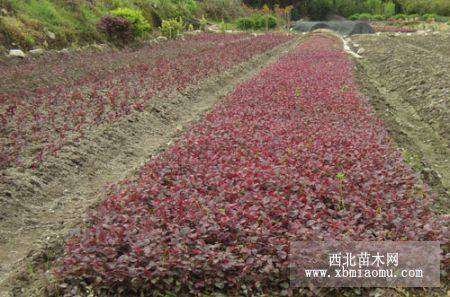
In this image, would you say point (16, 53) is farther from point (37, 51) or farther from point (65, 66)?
point (65, 66)

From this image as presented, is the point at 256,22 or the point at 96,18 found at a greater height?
the point at 96,18

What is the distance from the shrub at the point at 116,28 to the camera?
23.2m

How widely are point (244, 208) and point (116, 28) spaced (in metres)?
19.9

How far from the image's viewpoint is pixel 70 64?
671 inches

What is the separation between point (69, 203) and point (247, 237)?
3.32 metres

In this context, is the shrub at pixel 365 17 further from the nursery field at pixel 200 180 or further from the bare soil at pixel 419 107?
the nursery field at pixel 200 180

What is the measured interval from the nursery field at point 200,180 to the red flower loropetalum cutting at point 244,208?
0.06ft

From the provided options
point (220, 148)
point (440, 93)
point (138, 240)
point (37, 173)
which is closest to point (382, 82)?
point (440, 93)

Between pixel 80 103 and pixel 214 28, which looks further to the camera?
pixel 214 28

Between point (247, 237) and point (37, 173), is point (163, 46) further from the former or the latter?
point (247, 237)

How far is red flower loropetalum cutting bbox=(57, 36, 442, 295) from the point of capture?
457 cm

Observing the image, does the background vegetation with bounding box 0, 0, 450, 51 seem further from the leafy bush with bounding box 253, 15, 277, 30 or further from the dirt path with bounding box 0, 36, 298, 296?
the dirt path with bounding box 0, 36, 298, 296

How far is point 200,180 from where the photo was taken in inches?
252

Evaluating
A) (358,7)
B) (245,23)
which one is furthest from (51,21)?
(358,7)
